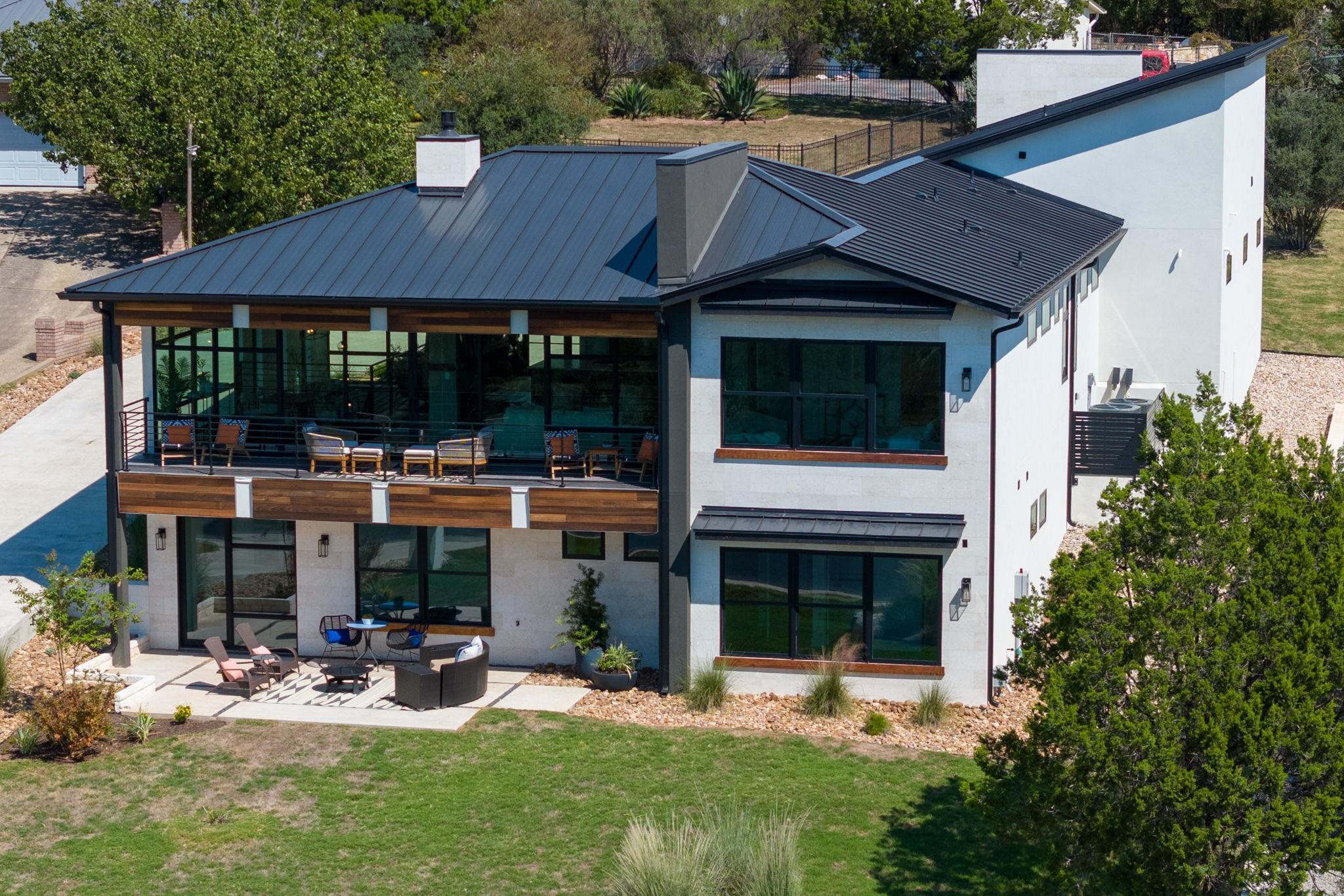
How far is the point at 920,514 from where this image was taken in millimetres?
24766

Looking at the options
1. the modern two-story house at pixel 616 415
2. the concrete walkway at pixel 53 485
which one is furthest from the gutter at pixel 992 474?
the concrete walkway at pixel 53 485

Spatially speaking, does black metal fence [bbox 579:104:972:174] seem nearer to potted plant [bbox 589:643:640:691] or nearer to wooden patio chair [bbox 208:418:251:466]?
wooden patio chair [bbox 208:418:251:466]

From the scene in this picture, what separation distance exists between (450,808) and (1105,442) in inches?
595

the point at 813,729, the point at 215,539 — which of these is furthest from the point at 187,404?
the point at 813,729

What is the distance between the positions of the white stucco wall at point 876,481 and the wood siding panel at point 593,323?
732mm

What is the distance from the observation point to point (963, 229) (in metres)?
28.1

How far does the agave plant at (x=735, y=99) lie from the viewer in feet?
208

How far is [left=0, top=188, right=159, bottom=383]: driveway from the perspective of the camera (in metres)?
44.9

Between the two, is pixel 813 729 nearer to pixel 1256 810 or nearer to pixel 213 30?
pixel 1256 810

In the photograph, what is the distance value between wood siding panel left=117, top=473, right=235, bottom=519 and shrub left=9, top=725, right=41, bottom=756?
389 centimetres

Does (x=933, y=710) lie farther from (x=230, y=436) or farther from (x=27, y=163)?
(x=27, y=163)

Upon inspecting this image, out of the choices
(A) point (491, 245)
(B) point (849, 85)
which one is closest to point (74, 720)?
(A) point (491, 245)

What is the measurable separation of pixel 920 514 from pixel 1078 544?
23.6 feet

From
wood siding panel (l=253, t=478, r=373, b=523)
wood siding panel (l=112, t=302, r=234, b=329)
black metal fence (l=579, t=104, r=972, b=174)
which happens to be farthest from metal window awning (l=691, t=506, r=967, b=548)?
black metal fence (l=579, t=104, r=972, b=174)
